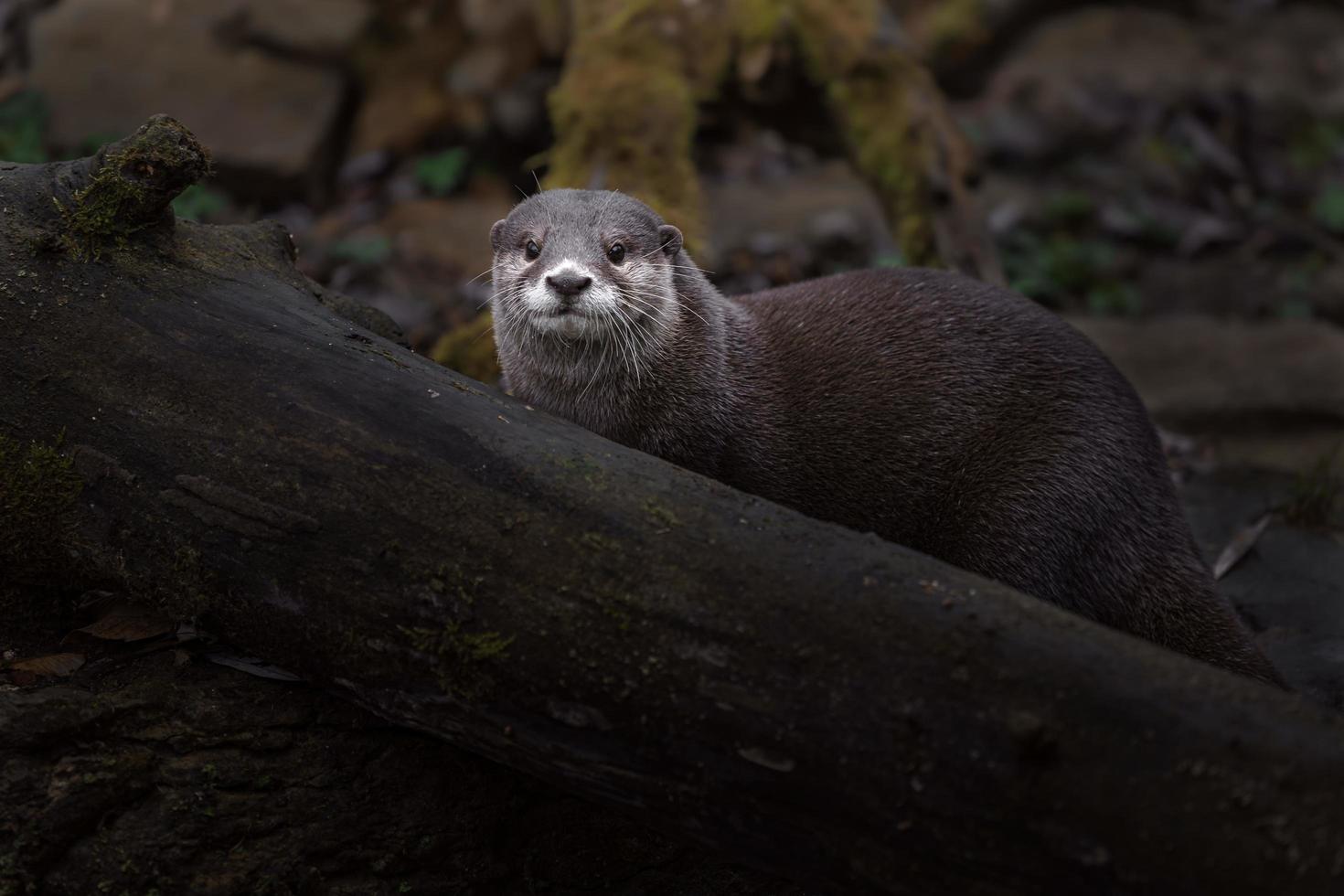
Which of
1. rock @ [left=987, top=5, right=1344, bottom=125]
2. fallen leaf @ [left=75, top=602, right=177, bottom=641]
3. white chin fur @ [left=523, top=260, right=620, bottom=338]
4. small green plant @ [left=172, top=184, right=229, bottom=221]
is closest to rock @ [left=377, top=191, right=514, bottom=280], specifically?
small green plant @ [left=172, top=184, right=229, bottom=221]

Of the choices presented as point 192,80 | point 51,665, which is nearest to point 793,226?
point 192,80

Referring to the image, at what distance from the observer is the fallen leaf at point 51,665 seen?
2.67 metres

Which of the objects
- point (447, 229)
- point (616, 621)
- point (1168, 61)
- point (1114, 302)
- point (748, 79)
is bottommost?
point (1114, 302)

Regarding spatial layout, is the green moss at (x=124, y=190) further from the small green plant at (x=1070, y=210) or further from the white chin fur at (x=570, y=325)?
the small green plant at (x=1070, y=210)

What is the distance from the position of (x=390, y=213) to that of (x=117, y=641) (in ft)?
17.9

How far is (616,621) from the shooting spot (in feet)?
7.63

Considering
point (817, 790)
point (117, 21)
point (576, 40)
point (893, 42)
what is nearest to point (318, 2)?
point (117, 21)

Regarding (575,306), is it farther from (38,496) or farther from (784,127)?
(784,127)

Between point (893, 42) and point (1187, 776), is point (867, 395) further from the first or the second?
point (893, 42)

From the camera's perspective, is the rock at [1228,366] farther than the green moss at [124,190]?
Yes

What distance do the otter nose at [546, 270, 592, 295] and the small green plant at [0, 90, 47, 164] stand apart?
4.13 meters

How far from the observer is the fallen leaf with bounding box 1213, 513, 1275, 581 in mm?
4148

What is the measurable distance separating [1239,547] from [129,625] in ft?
11.9

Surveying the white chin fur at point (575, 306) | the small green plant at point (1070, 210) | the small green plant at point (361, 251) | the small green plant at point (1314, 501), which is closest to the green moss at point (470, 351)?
the white chin fur at point (575, 306)
